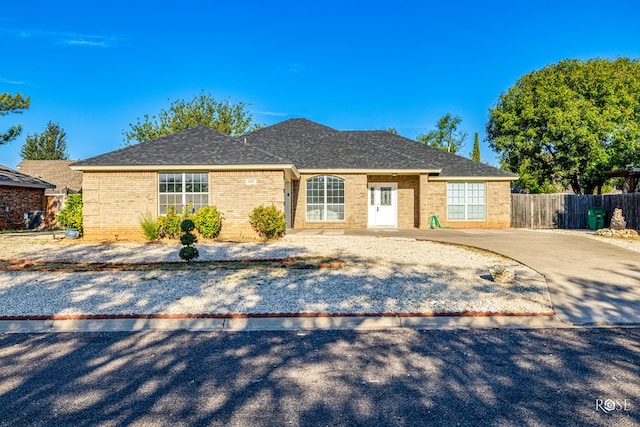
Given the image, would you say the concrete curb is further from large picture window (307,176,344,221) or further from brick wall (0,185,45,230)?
brick wall (0,185,45,230)

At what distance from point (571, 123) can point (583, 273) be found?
2306 centimetres

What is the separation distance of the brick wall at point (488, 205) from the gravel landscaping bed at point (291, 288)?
10.4 meters

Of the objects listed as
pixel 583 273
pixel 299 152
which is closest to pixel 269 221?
pixel 299 152

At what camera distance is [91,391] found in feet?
13.6

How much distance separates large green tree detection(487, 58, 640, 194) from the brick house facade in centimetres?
992

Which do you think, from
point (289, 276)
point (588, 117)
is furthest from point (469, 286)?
point (588, 117)

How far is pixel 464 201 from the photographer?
75.2ft

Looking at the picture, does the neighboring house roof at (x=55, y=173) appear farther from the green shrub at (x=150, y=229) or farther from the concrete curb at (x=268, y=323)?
the concrete curb at (x=268, y=323)

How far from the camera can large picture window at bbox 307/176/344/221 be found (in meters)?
21.7

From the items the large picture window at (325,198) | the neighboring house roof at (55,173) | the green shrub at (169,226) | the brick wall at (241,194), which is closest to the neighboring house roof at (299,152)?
the brick wall at (241,194)

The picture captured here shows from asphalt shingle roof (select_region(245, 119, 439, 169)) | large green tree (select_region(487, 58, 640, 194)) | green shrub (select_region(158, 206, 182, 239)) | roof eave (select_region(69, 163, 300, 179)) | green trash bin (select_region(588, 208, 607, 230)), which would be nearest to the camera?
green shrub (select_region(158, 206, 182, 239))

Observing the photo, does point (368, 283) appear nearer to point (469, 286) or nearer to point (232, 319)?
point (469, 286)

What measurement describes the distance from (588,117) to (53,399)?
107ft

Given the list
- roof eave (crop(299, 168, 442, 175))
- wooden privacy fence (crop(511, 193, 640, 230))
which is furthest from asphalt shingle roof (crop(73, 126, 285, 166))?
wooden privacy fence (crop(511, 193, 640, 230))
